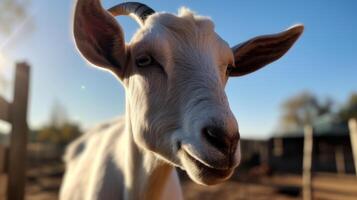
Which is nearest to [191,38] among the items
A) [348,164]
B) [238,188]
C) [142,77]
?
[142,77]

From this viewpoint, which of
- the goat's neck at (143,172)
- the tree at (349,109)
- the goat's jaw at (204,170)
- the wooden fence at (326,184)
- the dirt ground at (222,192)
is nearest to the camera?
the goat's jaw at (204,170)

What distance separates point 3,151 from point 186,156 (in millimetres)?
2046

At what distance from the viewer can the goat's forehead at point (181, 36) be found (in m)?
A: 2.20

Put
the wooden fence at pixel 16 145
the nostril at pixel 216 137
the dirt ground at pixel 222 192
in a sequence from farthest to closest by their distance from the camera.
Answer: the dirt ground at pixel 222 192 < the wooden fence at pixel 16 145 < the nostril at pixel 216 137

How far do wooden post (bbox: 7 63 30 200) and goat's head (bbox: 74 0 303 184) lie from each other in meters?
1.24

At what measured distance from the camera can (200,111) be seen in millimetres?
1771

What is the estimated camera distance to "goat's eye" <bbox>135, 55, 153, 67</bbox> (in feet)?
7.37

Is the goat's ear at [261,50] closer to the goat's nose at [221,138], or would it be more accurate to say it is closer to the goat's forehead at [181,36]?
the goat's forehead at [181,36]

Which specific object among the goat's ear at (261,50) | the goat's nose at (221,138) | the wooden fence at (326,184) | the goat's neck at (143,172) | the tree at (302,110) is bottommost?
the tree at (302,110)

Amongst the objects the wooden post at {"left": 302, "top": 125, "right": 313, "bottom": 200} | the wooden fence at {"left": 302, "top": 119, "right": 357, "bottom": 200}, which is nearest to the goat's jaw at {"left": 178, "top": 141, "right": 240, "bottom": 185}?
the wooden fence at {"left": 302, "top": 119, "right": 357, "bottom": 200}

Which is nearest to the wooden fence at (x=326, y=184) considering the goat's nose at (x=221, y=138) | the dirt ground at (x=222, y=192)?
the dirt ground at (x=222, y=192)

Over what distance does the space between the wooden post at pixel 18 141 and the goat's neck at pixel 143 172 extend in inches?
45.0

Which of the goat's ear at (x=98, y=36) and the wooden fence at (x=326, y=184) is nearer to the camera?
the goat's ear at (x=98, y=36)

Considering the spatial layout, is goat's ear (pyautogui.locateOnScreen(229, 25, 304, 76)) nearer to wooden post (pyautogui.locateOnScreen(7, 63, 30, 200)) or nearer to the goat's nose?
the goat's nose
